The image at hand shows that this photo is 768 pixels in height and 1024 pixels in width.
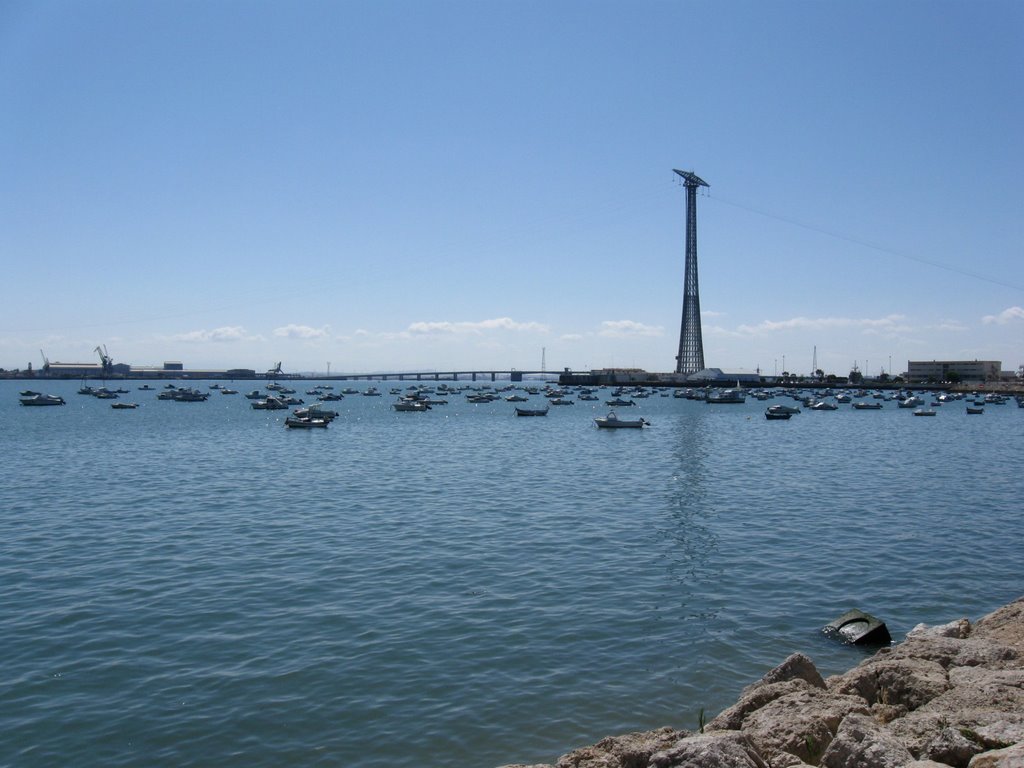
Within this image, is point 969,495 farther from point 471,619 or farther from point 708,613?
point 471,619

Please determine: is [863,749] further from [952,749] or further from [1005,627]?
[1005,627]

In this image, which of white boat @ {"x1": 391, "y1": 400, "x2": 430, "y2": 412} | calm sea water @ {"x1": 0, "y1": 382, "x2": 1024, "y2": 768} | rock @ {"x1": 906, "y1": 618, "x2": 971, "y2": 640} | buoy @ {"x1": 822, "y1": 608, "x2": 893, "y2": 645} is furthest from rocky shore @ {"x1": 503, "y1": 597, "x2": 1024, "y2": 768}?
white boat @ {"x1": 391, "y1": 400, "x2": 430, "y2": 412}

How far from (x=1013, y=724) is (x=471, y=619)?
11165 millimetres

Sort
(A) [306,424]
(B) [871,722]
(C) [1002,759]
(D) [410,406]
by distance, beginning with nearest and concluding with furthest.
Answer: (C) [1002,759] < (B) [871,722] < (A) [306,424] < (D) [410,406]

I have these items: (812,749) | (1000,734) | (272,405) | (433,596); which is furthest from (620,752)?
(272,405)

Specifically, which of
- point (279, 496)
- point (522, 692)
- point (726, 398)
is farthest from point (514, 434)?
point (726, 398)

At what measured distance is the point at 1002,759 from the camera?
791 cm

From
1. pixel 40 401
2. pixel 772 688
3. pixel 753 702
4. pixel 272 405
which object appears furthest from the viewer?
pixel 40 401

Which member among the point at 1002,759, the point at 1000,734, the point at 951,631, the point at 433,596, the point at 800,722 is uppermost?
the point at 1002,759

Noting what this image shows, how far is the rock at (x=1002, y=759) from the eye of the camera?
7.66m

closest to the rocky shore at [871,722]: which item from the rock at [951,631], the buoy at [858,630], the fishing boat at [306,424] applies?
the rock at [951,631]

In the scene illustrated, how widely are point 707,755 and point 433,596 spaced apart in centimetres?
1189

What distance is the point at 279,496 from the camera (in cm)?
3681

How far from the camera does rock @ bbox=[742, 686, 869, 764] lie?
9.98m
